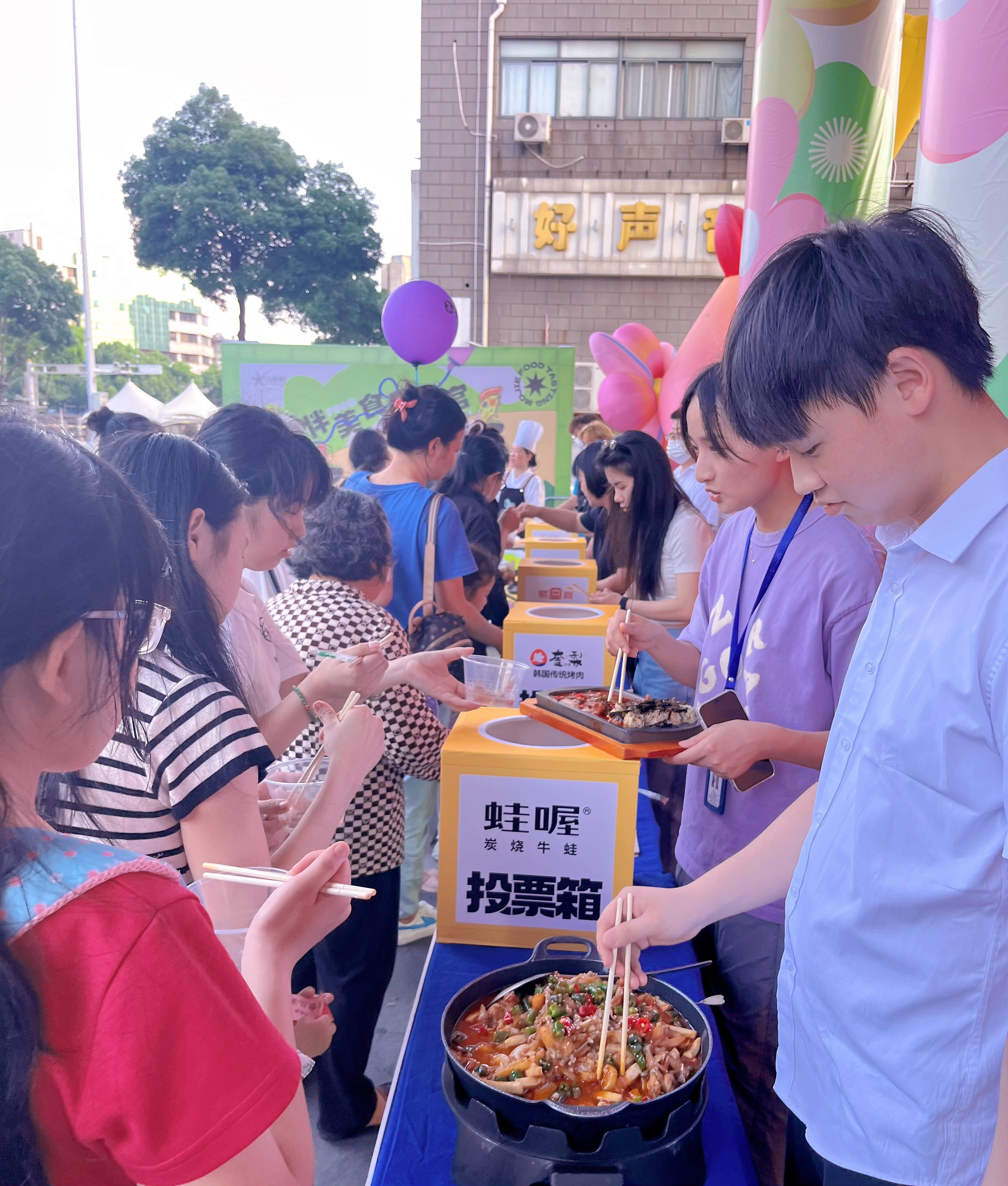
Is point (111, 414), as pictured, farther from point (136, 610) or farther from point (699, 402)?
point (136, 610)

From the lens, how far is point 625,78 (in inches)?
432

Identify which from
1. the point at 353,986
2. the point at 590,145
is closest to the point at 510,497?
the point at 353,986

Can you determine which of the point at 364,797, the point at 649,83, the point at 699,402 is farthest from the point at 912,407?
the point at 649,83

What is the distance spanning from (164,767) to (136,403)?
845cm

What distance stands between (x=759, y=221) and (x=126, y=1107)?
317 centimetres

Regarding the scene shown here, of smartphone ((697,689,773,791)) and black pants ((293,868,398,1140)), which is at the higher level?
smartphone ((697,689,773,791))

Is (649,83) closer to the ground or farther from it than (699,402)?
farther from it

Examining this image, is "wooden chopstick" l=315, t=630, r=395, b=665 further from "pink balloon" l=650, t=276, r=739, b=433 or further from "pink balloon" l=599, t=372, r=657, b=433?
"pink balloon" l=599, t=372, r=657, b=433

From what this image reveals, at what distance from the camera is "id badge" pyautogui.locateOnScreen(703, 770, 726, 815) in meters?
1.51

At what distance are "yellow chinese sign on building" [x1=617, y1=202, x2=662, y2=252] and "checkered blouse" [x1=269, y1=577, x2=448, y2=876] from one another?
10290 mm

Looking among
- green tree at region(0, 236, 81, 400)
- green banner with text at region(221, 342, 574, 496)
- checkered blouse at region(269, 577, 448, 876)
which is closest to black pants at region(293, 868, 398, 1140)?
checkered blouse at region(269, 577, 448, 876)

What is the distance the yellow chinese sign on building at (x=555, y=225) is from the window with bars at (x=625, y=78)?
3.94ft

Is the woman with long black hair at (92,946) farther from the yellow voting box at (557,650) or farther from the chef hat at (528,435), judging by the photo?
the chef hat at (528,435)

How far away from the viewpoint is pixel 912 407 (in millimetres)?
746
